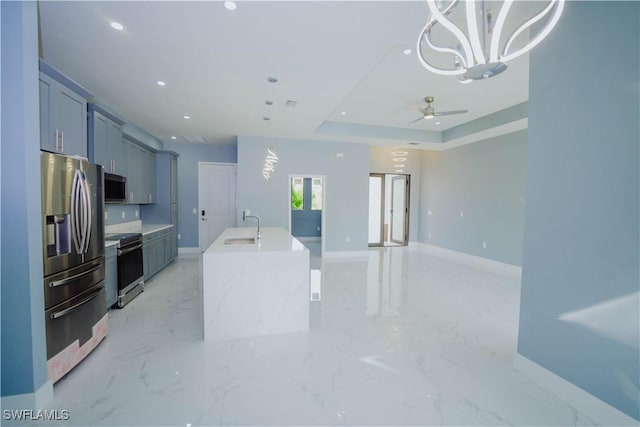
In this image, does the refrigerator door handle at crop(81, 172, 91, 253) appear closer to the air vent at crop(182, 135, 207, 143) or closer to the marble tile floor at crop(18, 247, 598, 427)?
the marble tile floor at crop(18, 247, 598, 427)

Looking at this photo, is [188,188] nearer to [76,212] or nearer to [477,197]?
[76,212]

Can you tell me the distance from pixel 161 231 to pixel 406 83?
4.85m

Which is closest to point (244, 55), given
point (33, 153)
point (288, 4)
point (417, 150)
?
point (288, 4)

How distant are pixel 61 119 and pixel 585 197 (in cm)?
466

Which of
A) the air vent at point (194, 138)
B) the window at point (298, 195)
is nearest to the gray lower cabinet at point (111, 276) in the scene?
the air vent at point (194, 138)

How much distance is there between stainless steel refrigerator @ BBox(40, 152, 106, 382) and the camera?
1940mm

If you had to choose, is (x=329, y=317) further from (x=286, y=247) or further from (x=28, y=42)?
(x=28, y=42)

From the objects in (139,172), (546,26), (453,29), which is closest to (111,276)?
(139,172)

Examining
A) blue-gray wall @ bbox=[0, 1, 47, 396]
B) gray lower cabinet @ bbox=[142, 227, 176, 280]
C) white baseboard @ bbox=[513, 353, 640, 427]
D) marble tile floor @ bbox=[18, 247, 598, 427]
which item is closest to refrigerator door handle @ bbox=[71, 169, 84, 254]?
blue-gray wall @ bbox=[0, 1, 47, 396]

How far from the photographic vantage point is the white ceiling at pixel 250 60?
2074mm

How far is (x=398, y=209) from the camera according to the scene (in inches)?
338

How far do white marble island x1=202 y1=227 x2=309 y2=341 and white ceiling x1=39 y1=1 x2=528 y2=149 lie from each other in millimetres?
1970

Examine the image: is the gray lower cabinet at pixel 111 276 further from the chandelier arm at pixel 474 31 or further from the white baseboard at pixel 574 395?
the white baseboard at pixel 574 395

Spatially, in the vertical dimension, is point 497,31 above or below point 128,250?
above
